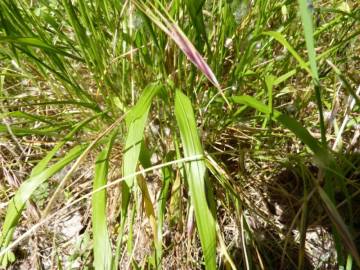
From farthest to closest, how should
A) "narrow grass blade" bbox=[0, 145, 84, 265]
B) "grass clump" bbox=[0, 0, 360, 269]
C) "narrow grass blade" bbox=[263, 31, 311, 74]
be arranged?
"grass clump" bbox=[0, 0, 360, 269]
"narrow grass blade" bbox=[0, 145, 84, 265]
"narrow grass blade" bbox=[263, 31, 311, 74]

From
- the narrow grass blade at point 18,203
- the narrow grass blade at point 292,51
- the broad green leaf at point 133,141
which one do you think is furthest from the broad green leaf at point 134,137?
the narrow grass blade at point 292,51

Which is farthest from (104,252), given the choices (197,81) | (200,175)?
(197,81)

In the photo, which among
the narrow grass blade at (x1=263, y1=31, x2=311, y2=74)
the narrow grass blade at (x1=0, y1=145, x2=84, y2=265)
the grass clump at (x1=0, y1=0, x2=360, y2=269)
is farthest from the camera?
the grass clump at (x1=0, y1=0, x2=360, y2=269)

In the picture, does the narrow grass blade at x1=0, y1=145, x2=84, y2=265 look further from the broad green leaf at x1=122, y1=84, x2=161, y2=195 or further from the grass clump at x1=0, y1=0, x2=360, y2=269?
the broad green leaf at x1=122, y1=84, x2=161, y2=195

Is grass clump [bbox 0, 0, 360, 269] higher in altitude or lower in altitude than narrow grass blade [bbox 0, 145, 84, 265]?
higher

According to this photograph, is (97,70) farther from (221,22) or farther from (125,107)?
(221,22)

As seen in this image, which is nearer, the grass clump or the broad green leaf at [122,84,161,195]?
the broad green leaf at [122,84,161,195]

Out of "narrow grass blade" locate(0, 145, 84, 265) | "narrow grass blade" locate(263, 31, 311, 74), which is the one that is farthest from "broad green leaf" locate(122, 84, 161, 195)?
"narrow grass blade" locate(263, 31, 311, 74)
